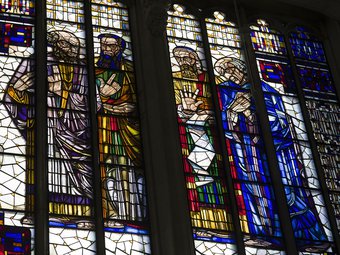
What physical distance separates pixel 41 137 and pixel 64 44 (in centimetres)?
174

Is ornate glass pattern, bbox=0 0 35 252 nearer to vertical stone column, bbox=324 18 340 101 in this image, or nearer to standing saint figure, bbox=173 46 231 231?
standing saint figure, bbox=173 46 231 231

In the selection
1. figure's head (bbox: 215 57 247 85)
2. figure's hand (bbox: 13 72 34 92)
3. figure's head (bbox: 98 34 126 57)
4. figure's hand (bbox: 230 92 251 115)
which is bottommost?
figure's hand (bbox: 230 92 251 115)

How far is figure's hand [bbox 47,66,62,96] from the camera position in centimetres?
1272

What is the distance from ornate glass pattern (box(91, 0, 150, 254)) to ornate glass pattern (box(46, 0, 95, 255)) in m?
0.20

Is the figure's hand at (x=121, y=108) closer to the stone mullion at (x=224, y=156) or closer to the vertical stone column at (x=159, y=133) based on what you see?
the vertical stone column at (x=159, y=133)

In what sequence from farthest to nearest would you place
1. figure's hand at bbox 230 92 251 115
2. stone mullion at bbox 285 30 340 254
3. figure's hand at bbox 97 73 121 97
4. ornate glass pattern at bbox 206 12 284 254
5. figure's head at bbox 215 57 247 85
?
figure's head at bbox 215 57 247 85 < figure's hand at bbox 230 92 251 115 < figure's hand at bbox 97 73 121 97 < stone mullion at bbox 285 30 340 254 < ornate glass pattern at bbox 206 12 284 254

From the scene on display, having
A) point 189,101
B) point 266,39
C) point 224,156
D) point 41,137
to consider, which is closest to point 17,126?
point 41,137

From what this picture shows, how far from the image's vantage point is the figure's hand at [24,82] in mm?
12516

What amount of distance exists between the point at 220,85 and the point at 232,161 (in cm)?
135

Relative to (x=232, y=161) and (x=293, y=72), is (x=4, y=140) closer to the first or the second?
(x=232, y=161)

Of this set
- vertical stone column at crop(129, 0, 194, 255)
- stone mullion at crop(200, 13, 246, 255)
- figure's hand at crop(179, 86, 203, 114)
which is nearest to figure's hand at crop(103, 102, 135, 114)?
vertical stone column at crop(129, 0, 194, 255)

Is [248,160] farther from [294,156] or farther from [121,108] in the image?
[121,108]

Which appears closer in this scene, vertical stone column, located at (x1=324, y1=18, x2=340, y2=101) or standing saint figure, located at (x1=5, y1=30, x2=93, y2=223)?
standing saint figure, located at (x1=5, y1=30, x2=93, y2=223)

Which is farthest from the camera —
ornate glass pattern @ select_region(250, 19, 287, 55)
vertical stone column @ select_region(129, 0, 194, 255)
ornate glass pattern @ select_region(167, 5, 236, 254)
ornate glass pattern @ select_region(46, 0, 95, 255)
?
ornate glass pattern @ select_region(250, 19, 287, 55)
